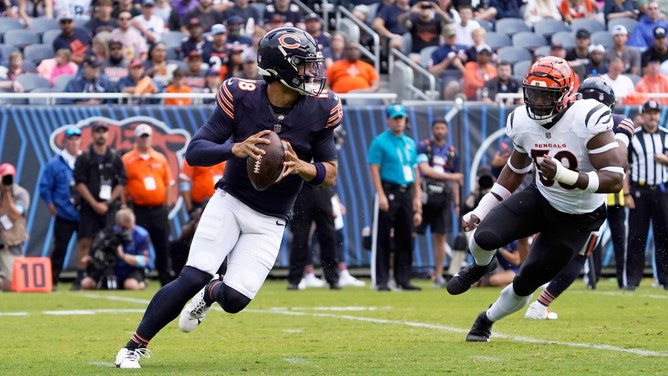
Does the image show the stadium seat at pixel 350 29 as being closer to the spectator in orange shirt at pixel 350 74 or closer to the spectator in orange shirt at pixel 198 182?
the spectator in orange shirt at pixel 350 74

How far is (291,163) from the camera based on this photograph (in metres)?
5.82

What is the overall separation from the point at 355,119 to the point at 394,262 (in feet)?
8.14

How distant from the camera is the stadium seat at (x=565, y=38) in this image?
1743cm

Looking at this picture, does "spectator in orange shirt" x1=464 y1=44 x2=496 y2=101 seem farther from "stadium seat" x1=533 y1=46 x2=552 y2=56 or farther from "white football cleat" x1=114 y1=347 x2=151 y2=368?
"white football cleat" x1=114 y1=347 x2=151 y2=368

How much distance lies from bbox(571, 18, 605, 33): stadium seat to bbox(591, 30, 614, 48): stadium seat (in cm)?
49

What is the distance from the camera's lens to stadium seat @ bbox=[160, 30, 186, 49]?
1587 centimetres

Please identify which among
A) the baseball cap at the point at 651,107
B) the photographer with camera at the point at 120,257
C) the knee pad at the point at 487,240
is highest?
the knee pad at the point at 487,240

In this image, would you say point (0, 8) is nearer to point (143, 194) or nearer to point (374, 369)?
point (143, 194)

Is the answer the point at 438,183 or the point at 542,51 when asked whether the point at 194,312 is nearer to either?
the point at 438,183

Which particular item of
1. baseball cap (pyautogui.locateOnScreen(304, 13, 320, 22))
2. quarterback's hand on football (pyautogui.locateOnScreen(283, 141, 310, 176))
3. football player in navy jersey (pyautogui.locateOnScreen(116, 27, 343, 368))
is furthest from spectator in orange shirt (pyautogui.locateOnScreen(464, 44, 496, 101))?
quarterback's hand on football (pyautogui.locateOnScreen(283, 141, 310, 176))

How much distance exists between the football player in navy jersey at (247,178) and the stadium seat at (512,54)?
35.9 ft

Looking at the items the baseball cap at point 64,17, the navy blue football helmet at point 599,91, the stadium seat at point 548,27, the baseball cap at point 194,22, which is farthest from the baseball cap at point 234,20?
the navy blue football helmet at point 599,91

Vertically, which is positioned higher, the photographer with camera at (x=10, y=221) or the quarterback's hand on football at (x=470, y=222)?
the quarterback's hand on football at (x=470, y=222)

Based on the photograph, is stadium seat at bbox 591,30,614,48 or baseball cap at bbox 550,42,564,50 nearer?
baseball cap at bbox 550,42,564,50
